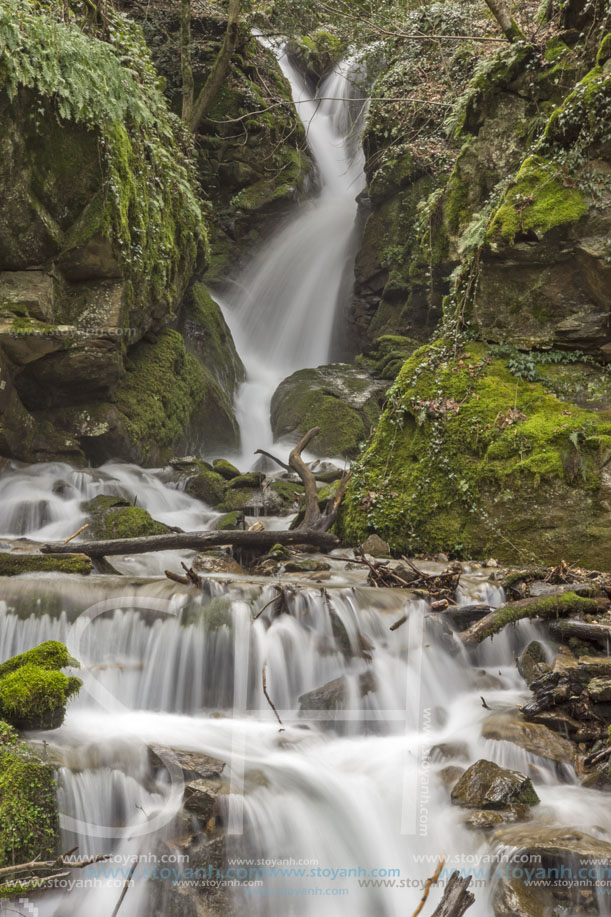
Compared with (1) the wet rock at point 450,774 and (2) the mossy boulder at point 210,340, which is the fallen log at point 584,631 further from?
(2) the mossy boulder at point 210,340

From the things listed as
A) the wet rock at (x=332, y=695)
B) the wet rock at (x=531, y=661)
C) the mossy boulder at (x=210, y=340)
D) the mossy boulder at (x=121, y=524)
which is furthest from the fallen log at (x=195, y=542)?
the mossy boulder at (x=210, y=340)

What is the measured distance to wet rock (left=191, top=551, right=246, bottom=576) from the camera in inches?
256

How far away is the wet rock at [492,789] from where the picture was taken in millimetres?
3314

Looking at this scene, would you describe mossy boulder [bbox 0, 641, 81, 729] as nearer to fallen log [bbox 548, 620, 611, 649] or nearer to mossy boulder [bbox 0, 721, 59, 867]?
mossy boulder [bbox 0, 721, 59, 867]

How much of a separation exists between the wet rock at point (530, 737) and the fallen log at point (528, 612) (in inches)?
31.4

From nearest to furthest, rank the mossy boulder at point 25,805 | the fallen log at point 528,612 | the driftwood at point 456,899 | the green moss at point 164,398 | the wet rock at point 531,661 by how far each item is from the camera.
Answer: the driftwood at point 456,899 → the mossy boulder at point 25,805 → the wet rock at point 531,661 → the fallen log at point 528,612 → the green moss at point 164,398

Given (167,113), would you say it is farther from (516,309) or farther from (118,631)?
(118,631)

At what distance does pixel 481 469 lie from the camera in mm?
7070

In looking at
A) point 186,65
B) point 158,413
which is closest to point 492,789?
point 158,413

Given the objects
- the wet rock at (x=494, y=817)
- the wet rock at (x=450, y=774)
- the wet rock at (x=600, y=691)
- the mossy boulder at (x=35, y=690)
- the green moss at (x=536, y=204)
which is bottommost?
the wet rock at (x=450, y=774)

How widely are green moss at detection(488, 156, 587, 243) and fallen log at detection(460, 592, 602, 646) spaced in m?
4.67

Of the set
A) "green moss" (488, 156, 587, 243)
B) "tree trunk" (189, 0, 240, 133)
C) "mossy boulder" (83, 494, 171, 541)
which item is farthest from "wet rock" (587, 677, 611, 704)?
"tree trunk" (189, 0, 240, 133)

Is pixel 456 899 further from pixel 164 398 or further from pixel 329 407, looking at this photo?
pixel 329 407

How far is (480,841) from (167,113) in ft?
42.6
